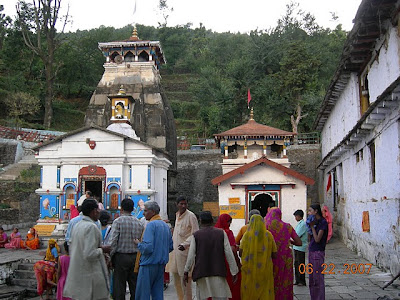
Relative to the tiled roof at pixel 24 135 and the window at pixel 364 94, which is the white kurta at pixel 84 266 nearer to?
the window at pixel 364 94

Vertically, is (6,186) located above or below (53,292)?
above

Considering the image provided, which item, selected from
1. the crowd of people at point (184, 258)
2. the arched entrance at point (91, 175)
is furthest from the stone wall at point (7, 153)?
the crowd of people at point (184, 258)

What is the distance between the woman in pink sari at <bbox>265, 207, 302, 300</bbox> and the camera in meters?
6.26

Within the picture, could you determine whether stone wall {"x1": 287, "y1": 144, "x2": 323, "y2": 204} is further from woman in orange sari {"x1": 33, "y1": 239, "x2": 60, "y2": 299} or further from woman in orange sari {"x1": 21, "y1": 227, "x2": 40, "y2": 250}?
woman in orange sari {"x1": 33, "y1": 239, "x2": 60, "y2": 299}

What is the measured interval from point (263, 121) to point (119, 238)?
1169 inches

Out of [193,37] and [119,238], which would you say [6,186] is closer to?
[119,238]

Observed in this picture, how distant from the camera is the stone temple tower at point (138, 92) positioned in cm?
2197

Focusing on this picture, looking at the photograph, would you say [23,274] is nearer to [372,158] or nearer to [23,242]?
[23,242]

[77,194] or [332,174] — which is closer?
[77,194]

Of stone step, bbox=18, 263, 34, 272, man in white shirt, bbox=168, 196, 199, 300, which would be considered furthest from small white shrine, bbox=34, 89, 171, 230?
man in white shirt, bbox=168, 196, 199, 300

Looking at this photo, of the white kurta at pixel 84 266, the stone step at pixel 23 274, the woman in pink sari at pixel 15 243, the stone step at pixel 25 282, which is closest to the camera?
the white kurta at pixel 84 266

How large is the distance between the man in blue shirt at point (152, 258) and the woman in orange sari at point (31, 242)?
10.1m

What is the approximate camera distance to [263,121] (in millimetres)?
34906

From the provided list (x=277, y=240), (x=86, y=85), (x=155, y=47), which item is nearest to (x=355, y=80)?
(x=277, y=240)
